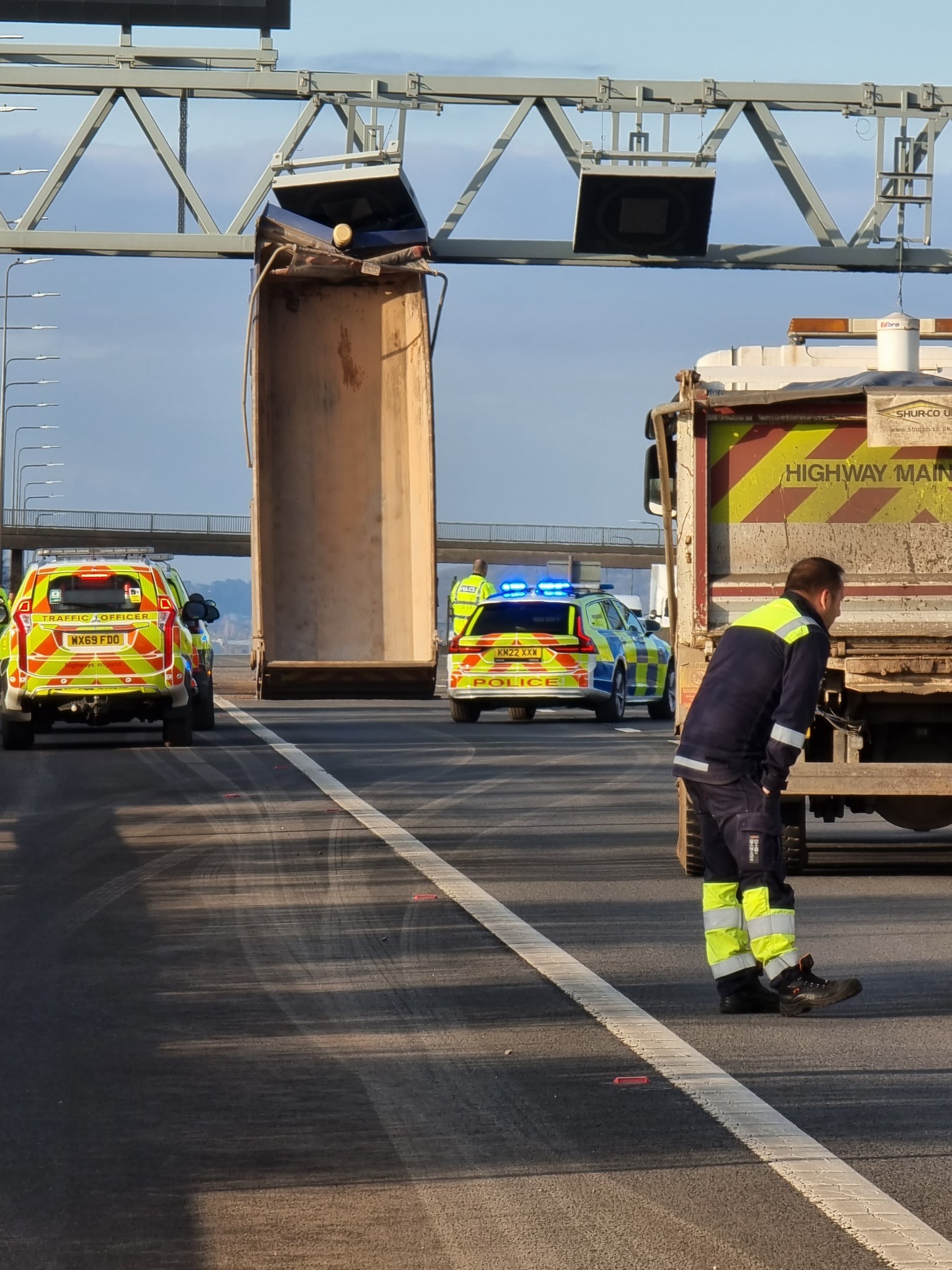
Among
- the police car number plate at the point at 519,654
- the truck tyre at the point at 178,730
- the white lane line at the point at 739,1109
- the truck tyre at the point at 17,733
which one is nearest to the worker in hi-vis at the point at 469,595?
the police car number plate at the point at 519,654

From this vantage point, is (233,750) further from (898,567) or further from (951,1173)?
(951,1173)

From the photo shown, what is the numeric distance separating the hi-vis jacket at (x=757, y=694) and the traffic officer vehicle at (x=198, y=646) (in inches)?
585

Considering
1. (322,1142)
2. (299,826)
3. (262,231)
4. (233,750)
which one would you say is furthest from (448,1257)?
(233,750)

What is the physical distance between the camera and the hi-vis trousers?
747cm

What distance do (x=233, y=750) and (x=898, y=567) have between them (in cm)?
1076

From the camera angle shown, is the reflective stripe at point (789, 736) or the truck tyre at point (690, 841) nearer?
the reflective stripe at point (789, 736)

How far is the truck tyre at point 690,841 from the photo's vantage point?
36.6 ft

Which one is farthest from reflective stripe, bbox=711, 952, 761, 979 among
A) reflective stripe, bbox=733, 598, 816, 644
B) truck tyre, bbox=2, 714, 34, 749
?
truck tyre, bbox=2, 714, 34, 749

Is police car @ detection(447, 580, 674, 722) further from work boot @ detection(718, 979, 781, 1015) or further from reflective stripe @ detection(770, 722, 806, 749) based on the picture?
work boot @ detection(718, 979, 781, 1015)

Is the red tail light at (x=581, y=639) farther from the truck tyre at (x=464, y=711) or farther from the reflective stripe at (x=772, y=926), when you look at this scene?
the reflective stripe at (x=772, y=926)

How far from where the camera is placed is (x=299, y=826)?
13492 mm

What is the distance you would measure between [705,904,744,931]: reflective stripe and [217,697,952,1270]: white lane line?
415 millimetres

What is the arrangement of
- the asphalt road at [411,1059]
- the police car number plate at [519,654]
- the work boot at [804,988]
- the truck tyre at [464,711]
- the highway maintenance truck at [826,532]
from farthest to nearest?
the truck tyre at [464,711], the police car number plate at [519,654], the highway maintenance truck at [826,532], the work boot at [804,988], the asphalt road at [411,1059]

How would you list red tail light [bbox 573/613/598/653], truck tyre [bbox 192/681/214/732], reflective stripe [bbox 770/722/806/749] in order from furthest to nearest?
red tail light [bbox 573/613/598/653]
truck tyre [bbox 192/681/214/732]
reflective stripe [bbox 770/722/806/749]
